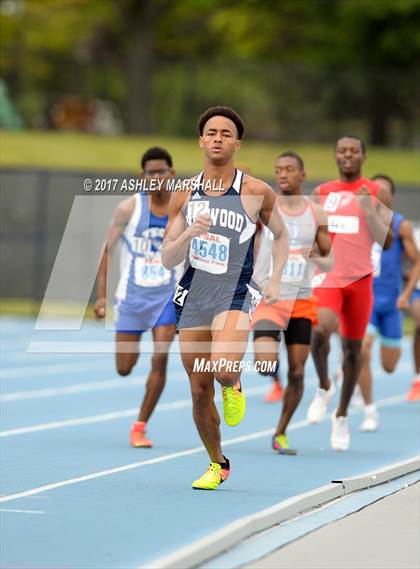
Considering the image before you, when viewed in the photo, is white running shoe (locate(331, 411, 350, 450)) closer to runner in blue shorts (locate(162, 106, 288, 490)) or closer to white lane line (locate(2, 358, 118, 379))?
runner in blue shorts (locate(162, 106, 288, 490))

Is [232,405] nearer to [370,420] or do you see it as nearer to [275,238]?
[275,238]

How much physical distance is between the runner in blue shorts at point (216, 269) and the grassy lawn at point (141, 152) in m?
31.9

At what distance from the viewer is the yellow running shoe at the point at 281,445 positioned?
12828mm

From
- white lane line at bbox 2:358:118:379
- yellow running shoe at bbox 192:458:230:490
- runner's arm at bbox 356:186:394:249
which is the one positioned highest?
runner's arm at bbox 356:186:394:249

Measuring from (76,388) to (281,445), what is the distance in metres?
6.72

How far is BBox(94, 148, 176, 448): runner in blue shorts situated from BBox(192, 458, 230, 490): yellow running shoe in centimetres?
296

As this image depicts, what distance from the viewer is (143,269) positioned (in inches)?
546

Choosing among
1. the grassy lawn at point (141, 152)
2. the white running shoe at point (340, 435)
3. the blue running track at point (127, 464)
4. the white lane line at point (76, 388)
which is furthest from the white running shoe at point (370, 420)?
the grassy lawn at point (141, 152)

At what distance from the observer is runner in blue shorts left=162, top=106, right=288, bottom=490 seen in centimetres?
1013

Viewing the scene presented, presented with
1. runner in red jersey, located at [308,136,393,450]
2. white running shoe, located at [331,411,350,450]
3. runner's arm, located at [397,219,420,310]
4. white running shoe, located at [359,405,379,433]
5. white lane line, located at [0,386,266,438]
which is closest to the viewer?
white running shoe, located at [331,411,350,450]

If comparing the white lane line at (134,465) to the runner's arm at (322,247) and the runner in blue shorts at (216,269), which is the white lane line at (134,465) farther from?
the runner's arm at (322,247)

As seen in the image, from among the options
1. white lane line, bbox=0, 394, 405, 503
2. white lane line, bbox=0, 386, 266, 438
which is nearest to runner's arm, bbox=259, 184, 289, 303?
white lane line, bbox=0, 394, 405, 503

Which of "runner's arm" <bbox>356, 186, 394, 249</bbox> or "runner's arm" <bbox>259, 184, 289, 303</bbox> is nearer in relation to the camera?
"runner's arm" <bbox>259, 184, 289, 303</bbox>

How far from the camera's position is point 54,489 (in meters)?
10.4
